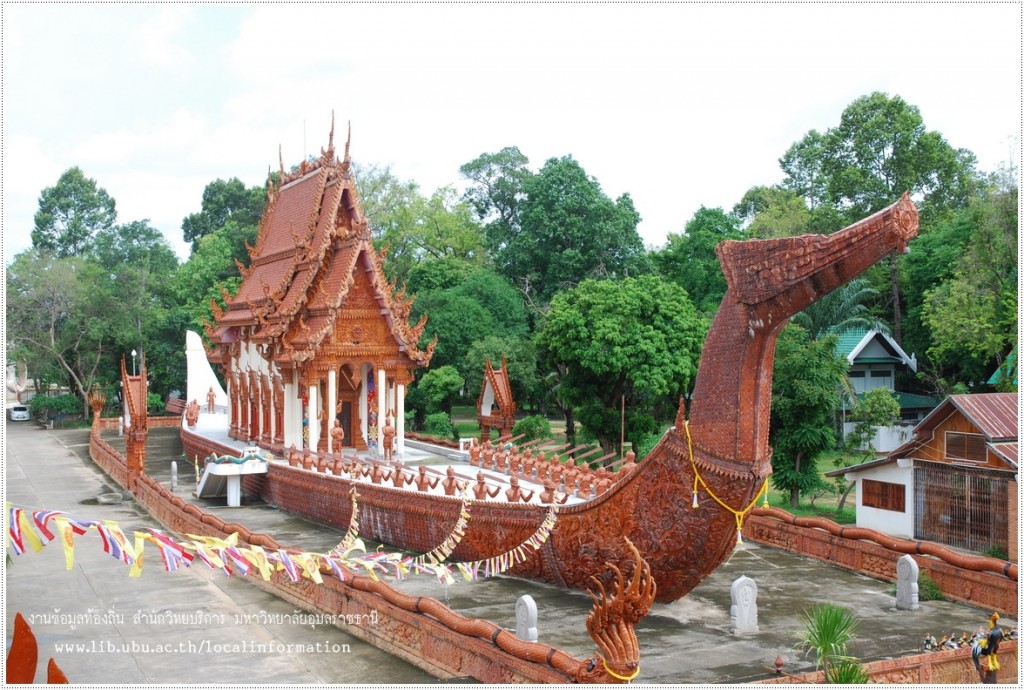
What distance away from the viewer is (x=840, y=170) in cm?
3778

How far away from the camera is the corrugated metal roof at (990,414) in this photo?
16.3 m

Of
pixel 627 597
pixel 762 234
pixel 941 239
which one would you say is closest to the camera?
pixel 627 597

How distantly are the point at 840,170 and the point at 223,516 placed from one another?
2762 cm

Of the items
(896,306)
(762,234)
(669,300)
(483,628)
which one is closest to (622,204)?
(762,234)

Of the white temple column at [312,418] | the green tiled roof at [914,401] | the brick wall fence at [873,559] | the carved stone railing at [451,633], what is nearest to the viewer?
the carved stone railing at [451,633]

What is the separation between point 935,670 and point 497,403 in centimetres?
1433

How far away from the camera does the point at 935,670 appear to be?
9.66 metres

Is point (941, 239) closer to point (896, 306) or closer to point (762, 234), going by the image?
point (896, 306)

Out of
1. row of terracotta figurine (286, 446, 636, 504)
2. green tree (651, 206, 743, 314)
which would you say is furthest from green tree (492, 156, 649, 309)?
row of terracotta figurine (286, 446, 636, 504)

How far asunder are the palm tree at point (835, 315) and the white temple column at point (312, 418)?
571 inches

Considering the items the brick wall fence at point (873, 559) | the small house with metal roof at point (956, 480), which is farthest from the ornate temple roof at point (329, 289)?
the small house with metal roof at point (956, 480)

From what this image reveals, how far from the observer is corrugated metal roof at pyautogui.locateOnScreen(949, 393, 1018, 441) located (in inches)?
643

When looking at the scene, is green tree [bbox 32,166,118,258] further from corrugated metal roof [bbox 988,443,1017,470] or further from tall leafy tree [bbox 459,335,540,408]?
corrugated metal roof [bbox 988,443,1017,470]

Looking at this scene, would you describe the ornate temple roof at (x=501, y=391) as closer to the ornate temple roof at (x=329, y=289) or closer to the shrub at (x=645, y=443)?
the ornate temple roof at (x=329, y=289)
